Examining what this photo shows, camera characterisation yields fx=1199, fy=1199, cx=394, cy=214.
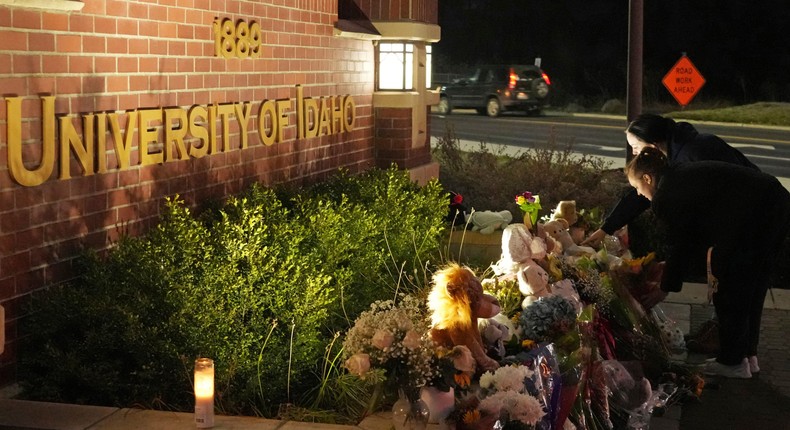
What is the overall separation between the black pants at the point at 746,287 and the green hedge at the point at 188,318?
266 centimetres

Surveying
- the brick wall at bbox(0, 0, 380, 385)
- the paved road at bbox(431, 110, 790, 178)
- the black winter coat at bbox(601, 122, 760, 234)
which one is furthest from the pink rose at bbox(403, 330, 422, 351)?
the paved road at bbox(431, 110, 790, 178)

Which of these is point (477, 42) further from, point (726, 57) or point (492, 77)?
point (492, 77)

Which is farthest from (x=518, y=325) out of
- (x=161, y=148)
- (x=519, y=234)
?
(x=161, y=148)

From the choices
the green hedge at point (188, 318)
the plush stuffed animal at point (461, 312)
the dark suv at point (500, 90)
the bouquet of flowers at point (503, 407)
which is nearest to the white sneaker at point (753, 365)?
the green hedge at point (188, 318)

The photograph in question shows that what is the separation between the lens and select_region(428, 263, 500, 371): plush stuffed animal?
564 cm

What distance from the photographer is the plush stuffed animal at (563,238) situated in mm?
8492

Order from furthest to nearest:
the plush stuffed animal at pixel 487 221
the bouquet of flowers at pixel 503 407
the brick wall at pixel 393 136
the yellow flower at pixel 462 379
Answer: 1. the brick wall at pixel 393 136
2. the plush stuffed animal at pixel 487 221
3. the yellow flower at pixel 462 379
4. the bouquet of flowers at pixel 503 407

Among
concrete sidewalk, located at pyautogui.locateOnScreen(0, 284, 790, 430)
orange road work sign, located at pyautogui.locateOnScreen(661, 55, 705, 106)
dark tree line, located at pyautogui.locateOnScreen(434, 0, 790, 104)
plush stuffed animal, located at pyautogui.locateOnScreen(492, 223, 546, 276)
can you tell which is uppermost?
dark tree line, located at pyautogui.locateOnScreen(434, 0, 790, 104)

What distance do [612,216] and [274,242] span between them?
3209mm

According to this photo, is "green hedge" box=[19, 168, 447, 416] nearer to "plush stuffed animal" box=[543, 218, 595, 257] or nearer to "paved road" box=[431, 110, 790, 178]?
"plush stuffed animal" box=[543, 218, 595, 257]

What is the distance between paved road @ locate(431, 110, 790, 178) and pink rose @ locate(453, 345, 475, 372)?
17.9 m

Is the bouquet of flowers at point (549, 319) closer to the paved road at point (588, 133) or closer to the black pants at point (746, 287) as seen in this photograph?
the black pants at point (746, 287)

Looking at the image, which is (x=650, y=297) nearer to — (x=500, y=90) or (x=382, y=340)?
(x=382, y=340)

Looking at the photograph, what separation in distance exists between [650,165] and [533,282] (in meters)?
1.64
